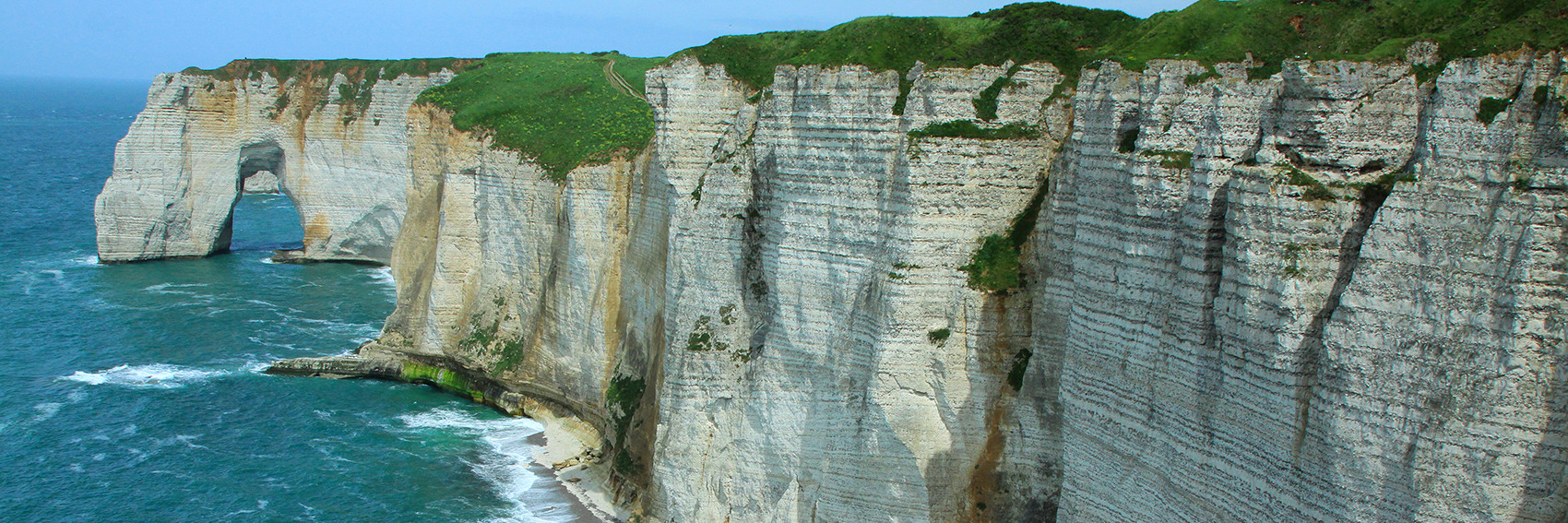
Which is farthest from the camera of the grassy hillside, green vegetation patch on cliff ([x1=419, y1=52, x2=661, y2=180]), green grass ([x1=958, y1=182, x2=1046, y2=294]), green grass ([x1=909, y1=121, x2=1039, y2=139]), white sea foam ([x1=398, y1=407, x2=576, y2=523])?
green vegetation patch on cliff ([x1=419, y1=52, x2=661, y2=180])

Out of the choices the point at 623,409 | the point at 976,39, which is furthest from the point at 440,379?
the point at 976,39

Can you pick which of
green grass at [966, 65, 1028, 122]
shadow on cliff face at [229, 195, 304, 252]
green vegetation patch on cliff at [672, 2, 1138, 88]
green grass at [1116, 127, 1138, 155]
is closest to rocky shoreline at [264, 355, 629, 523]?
green vegetation patch on cliff at [672, 2, 1138, 88]

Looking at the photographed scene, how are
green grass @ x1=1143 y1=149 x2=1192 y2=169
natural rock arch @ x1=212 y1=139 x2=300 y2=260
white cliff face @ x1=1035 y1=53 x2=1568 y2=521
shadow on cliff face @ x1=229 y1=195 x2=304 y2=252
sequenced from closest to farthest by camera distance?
1. white cliff face @ x1=1035 y1=53 x2=1568 y2=521
2. green grass @ x1=1143 y1=149 x2=1192 y2=169
3. natural rock arch @ x1=212 y1=139 x2=300 y2=260
4. shadow on cliff face @ x1=229 y1=195 x2=304 y2=252

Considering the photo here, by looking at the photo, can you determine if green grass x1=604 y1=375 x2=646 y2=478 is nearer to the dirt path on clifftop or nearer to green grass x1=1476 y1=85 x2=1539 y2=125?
the dirt path on clifftop

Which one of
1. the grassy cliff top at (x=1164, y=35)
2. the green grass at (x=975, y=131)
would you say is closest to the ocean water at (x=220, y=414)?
the grassy cliff top at (x=1164, y=35)

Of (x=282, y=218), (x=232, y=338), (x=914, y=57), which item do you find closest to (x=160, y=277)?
(x=232, y=338)

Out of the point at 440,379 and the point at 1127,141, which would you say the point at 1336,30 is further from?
the point at 440,379
